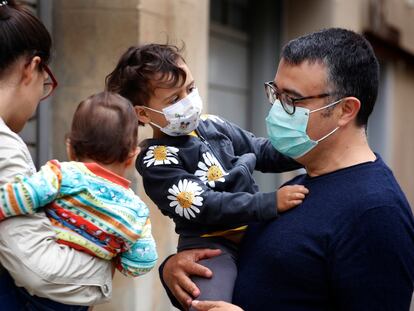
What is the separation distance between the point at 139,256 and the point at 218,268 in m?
0.30

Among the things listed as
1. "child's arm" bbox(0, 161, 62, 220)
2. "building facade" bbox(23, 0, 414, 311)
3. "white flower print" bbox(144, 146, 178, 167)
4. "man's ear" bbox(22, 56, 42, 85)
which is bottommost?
"building facade" bbox(23, 0, 414, 311)

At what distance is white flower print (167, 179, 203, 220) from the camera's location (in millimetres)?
2883

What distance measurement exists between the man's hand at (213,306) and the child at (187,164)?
0.18 ft

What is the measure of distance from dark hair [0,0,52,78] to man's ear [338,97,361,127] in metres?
0.99

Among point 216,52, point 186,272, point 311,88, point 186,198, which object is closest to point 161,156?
point 186,198

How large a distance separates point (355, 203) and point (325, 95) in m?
0.38

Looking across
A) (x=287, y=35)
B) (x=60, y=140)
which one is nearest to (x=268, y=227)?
(x=60, y=140)

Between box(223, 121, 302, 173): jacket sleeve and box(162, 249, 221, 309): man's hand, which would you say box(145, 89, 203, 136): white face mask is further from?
box(162, 249, 221, 309): man's hand

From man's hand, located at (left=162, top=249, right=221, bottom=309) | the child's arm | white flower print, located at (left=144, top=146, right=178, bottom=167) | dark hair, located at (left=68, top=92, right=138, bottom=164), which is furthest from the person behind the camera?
white flower print, located at (left=144, top=146, right=178, bottom=167)

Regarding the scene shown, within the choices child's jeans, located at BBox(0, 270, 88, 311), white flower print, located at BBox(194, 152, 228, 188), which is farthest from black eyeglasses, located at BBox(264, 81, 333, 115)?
child's jeans, located at BBox(0, 270, 88, 311)

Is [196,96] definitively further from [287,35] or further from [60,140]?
[287,35]

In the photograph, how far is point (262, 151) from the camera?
134 inches

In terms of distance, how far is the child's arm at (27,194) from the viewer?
2.30m

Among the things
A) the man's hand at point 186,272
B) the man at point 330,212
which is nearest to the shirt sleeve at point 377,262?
the man at point 330,212
